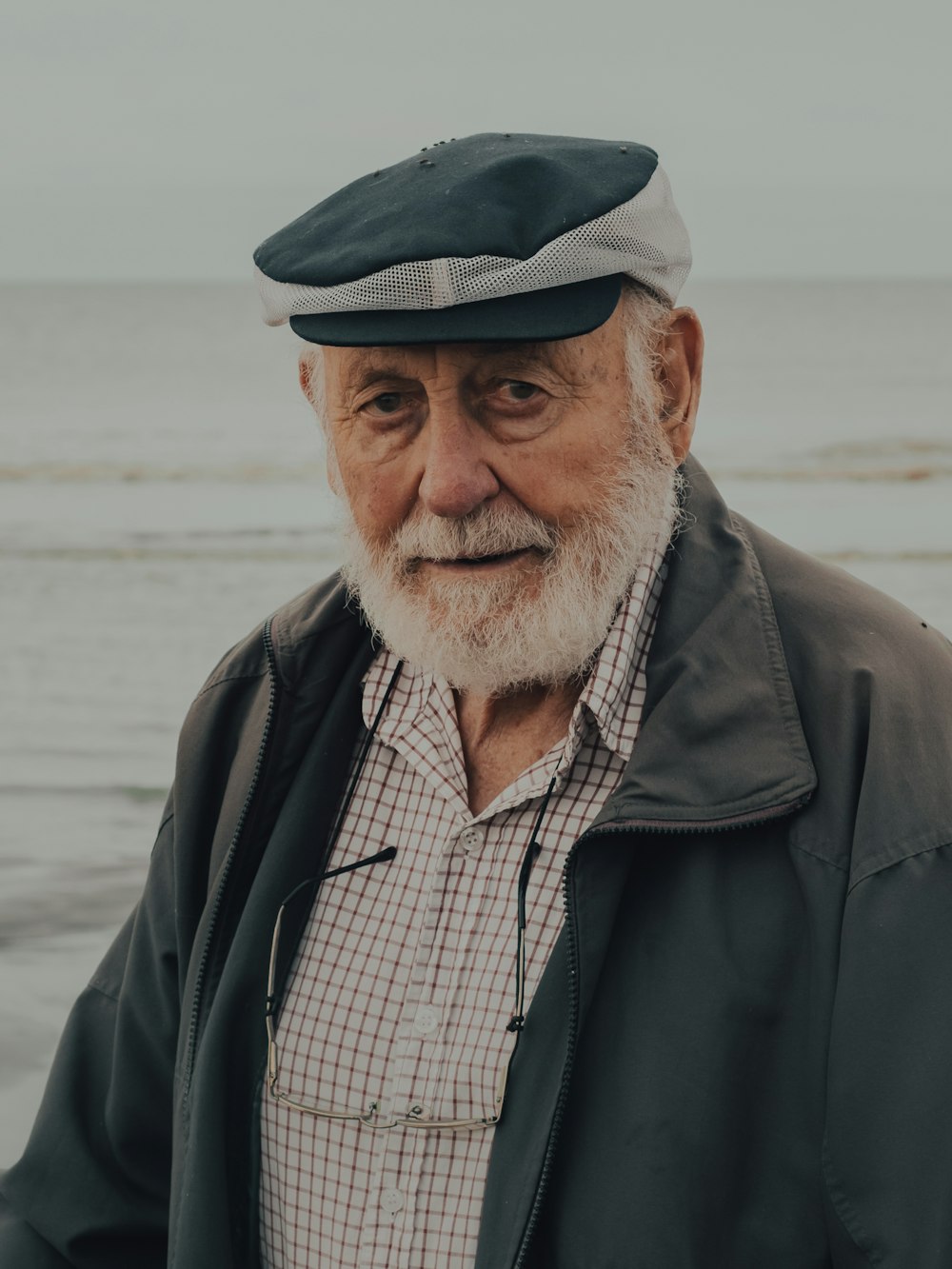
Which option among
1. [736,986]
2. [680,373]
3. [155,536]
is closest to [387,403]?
[680,373]

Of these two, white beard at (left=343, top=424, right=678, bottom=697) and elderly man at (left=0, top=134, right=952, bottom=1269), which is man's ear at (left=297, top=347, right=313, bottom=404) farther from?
white beard at (left=343, top=424, right=678, bottom=697)

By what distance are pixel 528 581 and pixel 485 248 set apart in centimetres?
39

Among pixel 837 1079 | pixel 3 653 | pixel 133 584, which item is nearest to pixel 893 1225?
pixel 837 1079

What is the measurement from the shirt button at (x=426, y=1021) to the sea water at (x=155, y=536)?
67 centimetres

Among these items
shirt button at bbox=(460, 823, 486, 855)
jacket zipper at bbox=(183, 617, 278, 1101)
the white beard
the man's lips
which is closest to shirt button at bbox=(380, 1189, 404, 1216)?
jacket zipper at bbox=(183, 617, 278, 1101)

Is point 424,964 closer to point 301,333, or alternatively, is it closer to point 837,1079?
point 837,1079

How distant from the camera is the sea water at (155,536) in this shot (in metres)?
5.14

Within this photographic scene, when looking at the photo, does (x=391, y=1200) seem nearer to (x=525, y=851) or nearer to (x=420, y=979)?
(x=420, y=979)

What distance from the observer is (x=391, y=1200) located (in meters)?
1.55

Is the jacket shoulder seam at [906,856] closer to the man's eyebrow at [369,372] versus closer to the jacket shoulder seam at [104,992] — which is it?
the man's eyebrow at [369,372]

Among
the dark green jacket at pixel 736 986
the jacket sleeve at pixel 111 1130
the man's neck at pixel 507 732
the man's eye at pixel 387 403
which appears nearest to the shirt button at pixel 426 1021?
the dark green jacket at pixel 736 986

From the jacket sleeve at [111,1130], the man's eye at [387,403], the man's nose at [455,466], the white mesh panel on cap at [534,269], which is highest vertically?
the white mesh panel on cap at [534,269]

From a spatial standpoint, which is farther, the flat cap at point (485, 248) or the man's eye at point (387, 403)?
the man's eye at point (387, 403)

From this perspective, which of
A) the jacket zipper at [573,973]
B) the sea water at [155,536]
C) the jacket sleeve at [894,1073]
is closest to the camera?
the jacket sleeve at [894,1073]
